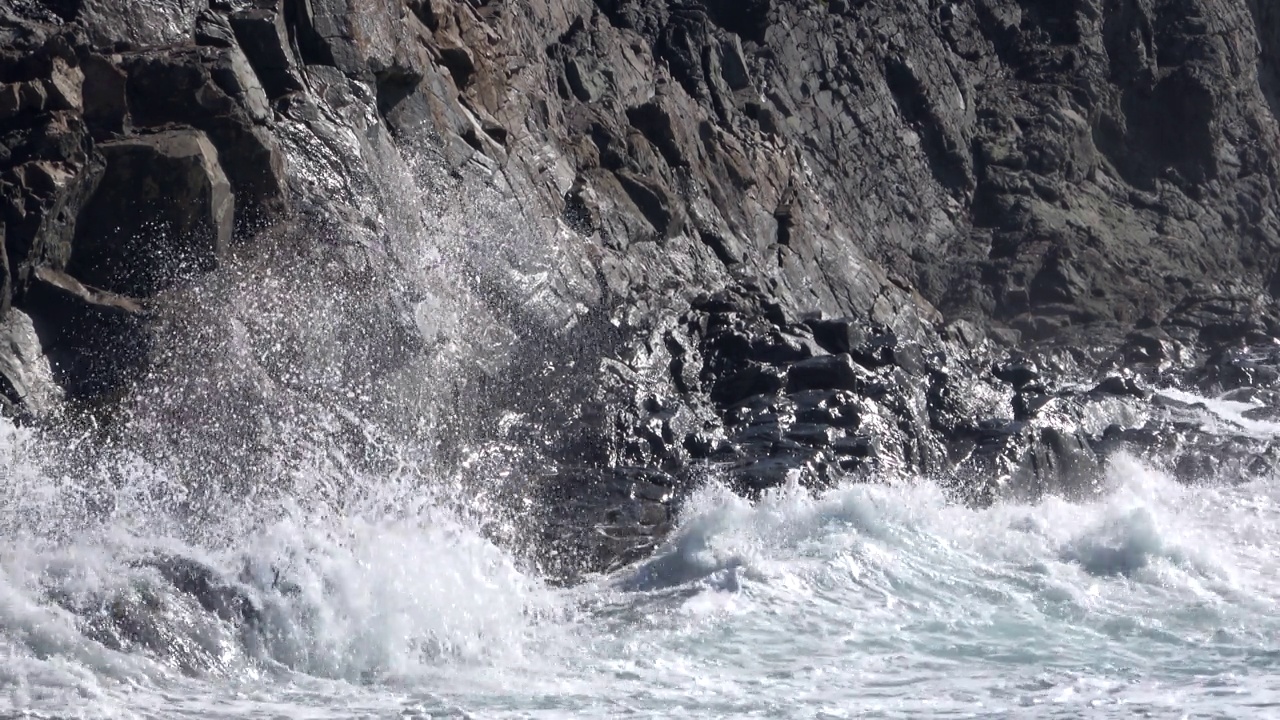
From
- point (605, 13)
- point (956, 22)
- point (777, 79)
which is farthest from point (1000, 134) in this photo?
point (605, 13)

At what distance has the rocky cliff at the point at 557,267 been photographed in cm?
1122

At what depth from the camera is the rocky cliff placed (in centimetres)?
1122

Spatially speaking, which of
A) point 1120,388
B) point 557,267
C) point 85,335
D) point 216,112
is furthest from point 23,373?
point 1120,388

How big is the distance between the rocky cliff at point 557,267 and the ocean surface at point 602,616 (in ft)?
3.43

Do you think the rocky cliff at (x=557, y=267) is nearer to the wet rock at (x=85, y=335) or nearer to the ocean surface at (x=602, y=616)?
the wet rock at (x=85, y=335)

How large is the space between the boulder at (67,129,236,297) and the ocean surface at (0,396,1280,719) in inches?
74.5

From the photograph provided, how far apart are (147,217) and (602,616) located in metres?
5.34

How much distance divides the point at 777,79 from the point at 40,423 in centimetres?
1836

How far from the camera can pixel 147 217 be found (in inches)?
448

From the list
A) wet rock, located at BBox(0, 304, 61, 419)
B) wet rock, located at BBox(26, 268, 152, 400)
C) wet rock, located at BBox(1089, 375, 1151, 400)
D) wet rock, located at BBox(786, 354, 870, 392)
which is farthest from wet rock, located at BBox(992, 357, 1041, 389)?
wet rock, located at BBox(0, 304, 61, 419)

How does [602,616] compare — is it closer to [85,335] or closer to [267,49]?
[85,335]

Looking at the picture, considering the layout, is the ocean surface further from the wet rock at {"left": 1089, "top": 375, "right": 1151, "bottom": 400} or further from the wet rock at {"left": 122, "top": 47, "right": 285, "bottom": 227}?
the wet rock at {"left": 1089, "top": 375, "right": 1151, "bottom": 400}

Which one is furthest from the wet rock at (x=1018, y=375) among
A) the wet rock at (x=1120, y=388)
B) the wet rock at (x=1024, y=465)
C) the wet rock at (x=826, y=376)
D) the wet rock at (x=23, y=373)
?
the wet rock at (x=23, y=373)

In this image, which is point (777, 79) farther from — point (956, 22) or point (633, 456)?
point (633, 456)
